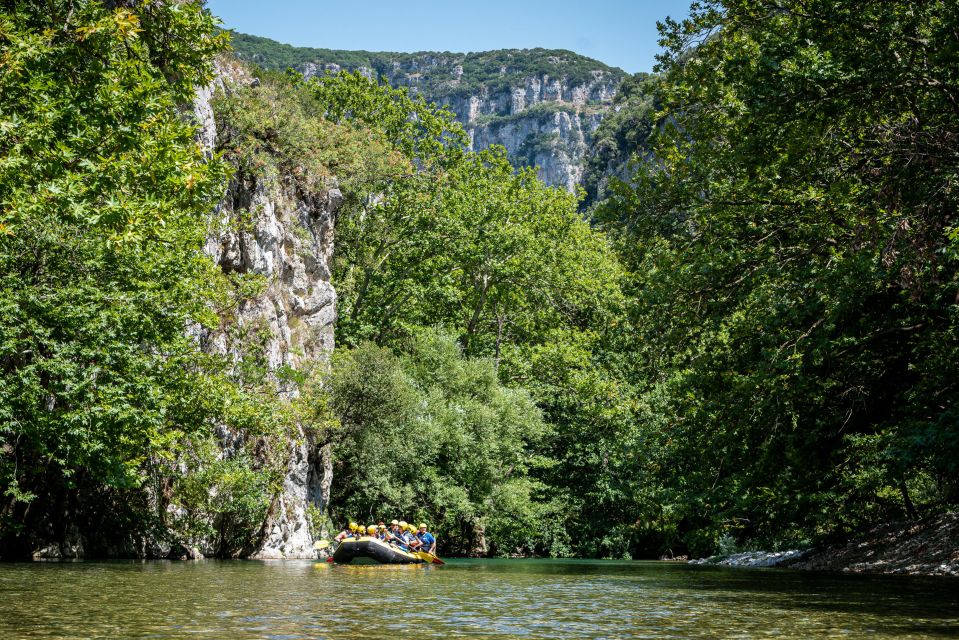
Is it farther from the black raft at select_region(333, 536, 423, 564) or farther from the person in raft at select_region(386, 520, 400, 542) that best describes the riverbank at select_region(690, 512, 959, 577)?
the person in raft at select_region(386, 520, 400, 542)

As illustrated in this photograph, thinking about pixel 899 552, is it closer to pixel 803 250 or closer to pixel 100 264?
pixel 803 250

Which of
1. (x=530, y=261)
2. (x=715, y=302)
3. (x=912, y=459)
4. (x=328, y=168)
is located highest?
(x=328, y=168)

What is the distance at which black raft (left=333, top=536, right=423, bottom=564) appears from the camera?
27266 millimetres

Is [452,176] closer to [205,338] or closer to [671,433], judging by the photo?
[205,338]

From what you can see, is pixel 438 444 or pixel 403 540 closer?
pixel 403 540

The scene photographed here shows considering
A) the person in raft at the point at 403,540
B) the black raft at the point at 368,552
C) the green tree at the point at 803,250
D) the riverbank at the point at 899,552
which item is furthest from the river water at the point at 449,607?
the person in raft at the point at 403,540

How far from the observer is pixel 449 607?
12898mm

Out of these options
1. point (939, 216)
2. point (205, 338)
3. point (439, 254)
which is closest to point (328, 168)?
point (439, 254)

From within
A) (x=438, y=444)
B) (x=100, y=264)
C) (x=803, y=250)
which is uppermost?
(x=100, y=264)

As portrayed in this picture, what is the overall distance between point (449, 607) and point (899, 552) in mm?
13992

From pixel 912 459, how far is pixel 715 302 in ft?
16.8

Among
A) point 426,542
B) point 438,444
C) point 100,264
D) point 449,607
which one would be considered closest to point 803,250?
point 449,607

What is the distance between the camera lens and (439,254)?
48.8 meters

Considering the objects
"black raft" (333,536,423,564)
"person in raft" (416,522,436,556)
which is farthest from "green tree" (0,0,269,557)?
"person in raft" (416,522,436,556)
